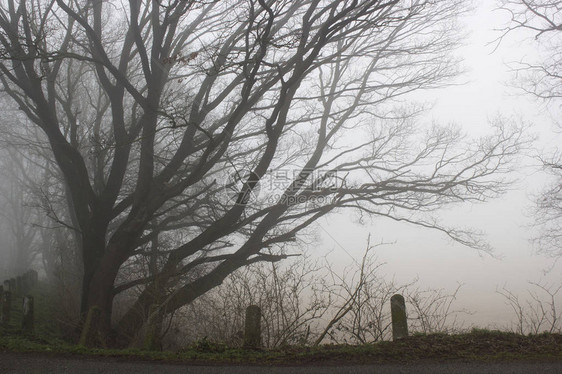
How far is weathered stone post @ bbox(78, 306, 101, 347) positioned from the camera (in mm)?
8633

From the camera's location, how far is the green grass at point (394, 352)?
5.68m

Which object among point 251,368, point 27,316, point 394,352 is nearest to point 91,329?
point 27,316

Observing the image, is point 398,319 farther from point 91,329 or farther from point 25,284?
point 25,284

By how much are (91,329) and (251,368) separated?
463 cm

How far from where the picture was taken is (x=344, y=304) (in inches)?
297

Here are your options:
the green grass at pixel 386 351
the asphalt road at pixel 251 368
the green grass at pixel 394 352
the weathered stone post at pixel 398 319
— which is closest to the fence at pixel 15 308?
the green grass at pixel 386 351

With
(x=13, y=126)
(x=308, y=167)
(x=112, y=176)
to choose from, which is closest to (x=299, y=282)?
(x=308, y=167)

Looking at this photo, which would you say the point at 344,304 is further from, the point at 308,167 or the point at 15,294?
the point at 15,294

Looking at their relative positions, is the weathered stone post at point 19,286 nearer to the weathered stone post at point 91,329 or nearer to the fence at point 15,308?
the fence at point 15,308

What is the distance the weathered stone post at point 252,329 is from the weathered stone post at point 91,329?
3.49 m

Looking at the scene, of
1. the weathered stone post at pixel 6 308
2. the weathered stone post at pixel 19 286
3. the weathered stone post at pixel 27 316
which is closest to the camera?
the weathered stone post at pixel 27 316

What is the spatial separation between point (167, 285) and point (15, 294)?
11.2 meters

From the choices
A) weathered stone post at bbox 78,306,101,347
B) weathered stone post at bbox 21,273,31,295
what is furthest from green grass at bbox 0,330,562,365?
weathered stone post at bbox 21,273,31,295

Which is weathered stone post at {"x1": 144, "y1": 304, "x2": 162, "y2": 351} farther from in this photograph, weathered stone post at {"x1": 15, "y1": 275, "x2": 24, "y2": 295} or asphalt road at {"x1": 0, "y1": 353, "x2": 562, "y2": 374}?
weathered stone post at {"x1": 15, "y1": 275, "x2": 24, "y2": 295}
